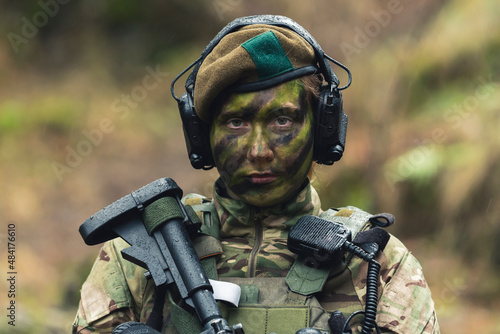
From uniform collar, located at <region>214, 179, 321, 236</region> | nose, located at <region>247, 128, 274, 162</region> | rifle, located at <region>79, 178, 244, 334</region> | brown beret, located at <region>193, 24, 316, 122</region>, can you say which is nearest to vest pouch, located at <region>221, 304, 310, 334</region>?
rifle, located at <region>79, 178, 244, 334</region>

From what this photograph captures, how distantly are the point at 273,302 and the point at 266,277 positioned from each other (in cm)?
15

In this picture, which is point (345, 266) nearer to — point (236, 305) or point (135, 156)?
point (236, 305)

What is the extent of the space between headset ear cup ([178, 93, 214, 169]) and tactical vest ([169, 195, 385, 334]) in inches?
16.2

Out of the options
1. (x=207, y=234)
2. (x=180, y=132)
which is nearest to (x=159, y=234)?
(x=207, y=234)

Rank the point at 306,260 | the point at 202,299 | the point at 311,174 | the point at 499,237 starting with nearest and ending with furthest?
1. the point at 202,299
2. the point at 306,260
3. the point at 311,174
4. the point at 499,237

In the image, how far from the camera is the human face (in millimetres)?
3600

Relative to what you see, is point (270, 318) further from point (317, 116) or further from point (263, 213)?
point (317, 116)

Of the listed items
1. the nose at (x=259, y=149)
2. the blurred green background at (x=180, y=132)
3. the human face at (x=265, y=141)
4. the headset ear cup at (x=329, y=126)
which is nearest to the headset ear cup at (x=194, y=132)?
the human face at (x=265, y=141)

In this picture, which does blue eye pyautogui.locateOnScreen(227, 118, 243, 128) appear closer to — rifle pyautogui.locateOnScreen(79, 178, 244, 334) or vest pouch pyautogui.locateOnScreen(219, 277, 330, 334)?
rifle pyautogui.locateOnScreen(79, 178, 244, 334)

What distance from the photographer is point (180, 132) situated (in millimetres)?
9195

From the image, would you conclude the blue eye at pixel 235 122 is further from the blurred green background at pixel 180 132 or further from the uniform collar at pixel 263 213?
the blurred green background at pixel 180 132

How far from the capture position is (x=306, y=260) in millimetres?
3609

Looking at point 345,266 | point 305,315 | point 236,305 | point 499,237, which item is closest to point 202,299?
point 236,305

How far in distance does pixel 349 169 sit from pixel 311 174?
383 centimetres
